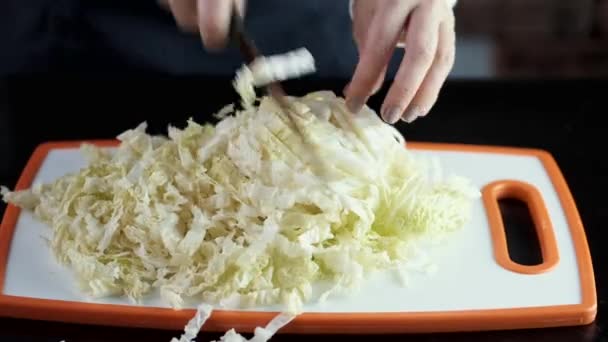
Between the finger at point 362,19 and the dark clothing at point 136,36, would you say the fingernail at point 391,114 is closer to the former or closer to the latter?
the finger at point 362,19

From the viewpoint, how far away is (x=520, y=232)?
1.35 metres

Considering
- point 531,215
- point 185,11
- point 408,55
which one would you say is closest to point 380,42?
point 408,55

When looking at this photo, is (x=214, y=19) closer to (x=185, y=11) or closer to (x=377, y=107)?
(x=185, y=11)

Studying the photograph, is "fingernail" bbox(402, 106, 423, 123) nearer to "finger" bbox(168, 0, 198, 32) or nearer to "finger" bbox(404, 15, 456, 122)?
"finger" bbox(404, 15, 456, 122)

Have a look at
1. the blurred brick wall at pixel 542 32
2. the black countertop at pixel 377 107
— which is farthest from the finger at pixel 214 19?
the blurred brick wall at pixel 542 32

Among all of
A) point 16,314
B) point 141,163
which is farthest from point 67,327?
point 141,163

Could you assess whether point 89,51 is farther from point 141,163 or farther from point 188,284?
point 188,284

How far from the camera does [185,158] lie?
4.22 feet

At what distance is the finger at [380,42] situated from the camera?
121 cm

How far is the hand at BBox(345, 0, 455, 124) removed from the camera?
120 centimetres

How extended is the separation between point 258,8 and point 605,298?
31.1 inches

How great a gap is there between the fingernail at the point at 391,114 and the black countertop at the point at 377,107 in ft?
1.17

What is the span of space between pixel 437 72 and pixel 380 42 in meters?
0.09

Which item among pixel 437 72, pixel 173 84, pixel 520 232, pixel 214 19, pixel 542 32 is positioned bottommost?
pixel 542 32
